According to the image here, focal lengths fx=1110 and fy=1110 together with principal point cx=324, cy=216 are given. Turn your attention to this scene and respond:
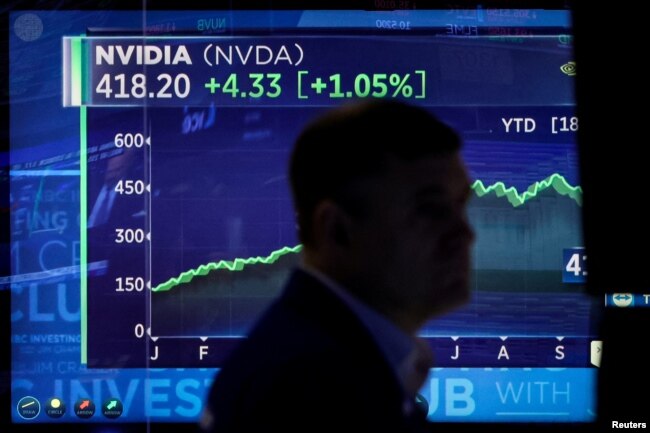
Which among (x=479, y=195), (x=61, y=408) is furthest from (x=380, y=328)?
(x=61, y=408)

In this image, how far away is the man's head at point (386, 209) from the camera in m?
0.89

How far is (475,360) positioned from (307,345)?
1.89 metres

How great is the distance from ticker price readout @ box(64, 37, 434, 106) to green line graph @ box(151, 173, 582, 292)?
29 centimetres

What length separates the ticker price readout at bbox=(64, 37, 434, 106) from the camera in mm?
2664

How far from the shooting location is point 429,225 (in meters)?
0.90

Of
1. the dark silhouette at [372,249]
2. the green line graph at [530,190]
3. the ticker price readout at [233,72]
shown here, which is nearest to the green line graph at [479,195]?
the green line graph at [530,190]

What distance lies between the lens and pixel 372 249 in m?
0.90

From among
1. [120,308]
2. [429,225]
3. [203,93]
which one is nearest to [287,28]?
[203,93]

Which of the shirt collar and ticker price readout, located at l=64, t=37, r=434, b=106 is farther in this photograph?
ticker price readout, located at l=64, t=37, r=434, b=106

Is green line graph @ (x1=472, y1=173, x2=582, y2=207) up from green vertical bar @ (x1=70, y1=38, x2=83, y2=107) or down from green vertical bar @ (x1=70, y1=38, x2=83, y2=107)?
down

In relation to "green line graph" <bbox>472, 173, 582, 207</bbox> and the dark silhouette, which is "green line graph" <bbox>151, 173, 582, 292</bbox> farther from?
the dark silhouette

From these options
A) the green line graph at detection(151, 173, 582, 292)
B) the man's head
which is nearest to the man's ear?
the man's head

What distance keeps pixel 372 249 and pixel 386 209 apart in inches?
1.4

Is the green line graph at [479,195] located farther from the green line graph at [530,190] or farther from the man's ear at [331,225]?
the man's ear at [331,225]
